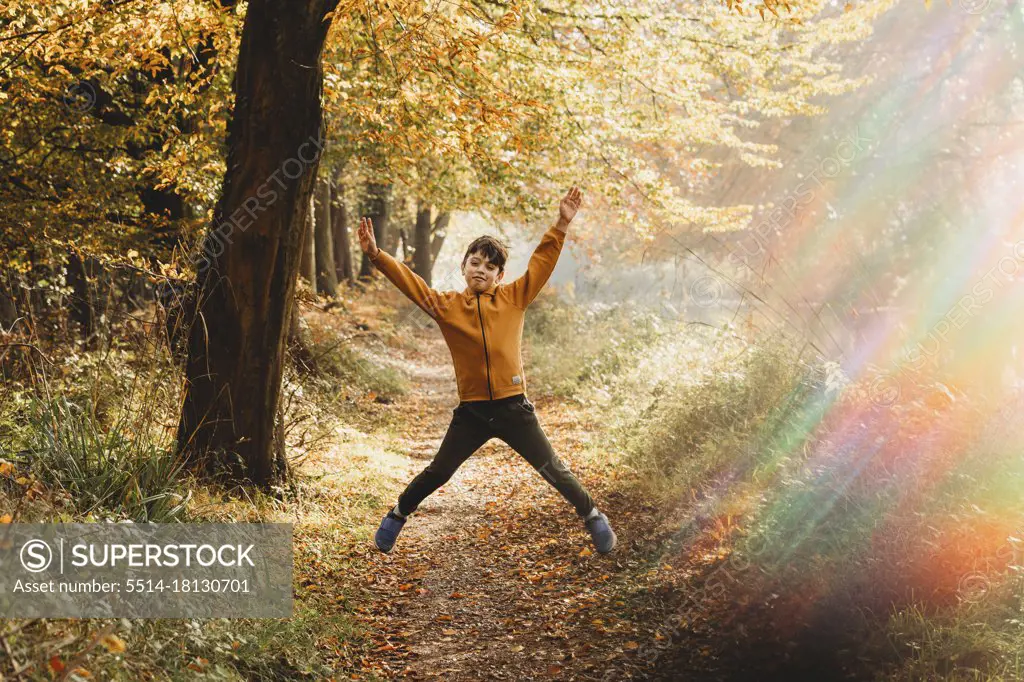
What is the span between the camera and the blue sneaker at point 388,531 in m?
5.11

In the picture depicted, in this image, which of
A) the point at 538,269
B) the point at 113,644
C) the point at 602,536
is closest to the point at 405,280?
the point at 538,269

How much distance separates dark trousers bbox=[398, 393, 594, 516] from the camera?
189 inches

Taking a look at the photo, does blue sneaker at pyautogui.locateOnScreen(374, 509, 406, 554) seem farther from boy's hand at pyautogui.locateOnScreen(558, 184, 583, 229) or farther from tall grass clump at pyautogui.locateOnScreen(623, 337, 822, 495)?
tall grass clump at pyautogui.locateOnScreen(623, 337, 822, 495)

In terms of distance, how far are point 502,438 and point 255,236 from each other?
8.26 ft

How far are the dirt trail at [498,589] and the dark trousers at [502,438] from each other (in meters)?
0.82

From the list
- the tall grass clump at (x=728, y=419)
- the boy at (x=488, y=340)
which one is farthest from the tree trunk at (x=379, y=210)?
the boy at (x=488, y=340)

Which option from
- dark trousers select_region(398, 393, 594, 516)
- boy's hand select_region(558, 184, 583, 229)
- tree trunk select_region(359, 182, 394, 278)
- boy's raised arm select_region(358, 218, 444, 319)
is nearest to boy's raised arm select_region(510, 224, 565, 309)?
boy's hand select_region(558, 184, 583, 229)

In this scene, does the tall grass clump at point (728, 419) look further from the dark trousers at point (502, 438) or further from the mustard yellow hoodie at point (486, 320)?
the mustard yellow hoodie at point (486, 320)

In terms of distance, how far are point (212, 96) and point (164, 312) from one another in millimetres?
4996

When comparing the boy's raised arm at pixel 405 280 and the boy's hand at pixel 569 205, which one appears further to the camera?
the boy's raised arm at pixel 405 280

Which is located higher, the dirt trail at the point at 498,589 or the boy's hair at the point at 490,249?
the boy's hair at the point at 490,249

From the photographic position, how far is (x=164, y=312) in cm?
516

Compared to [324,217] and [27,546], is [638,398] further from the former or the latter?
[324,217]

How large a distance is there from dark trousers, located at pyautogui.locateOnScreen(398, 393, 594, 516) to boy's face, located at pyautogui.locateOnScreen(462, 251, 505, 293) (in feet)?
2.32
